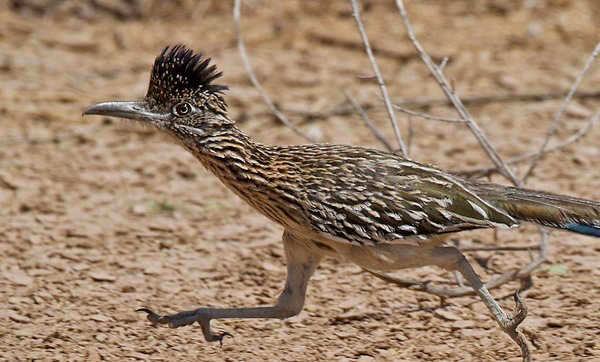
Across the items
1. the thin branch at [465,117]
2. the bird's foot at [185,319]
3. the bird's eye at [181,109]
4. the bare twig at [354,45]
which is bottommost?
the bird's foot at [185,319]

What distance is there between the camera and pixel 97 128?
8.97 m

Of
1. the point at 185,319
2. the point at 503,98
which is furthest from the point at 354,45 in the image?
the point at 185,319

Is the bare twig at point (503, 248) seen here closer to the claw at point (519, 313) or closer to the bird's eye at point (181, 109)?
the claw at point (519, 313)

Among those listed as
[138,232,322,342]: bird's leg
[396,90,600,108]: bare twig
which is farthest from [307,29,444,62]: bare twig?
[138,232,322,342]: bird's leg

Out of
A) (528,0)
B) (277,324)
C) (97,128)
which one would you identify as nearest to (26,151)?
(97,128)

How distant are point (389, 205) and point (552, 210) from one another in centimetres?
85

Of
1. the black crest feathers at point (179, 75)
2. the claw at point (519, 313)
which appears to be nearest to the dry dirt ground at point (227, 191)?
the claw at point (519, 313)

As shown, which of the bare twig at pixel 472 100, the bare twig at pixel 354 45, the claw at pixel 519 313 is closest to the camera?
the claw at pixel 519 313

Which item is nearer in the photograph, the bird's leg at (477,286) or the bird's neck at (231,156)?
the bird's leg at (477,286)

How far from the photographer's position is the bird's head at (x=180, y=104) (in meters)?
5.16

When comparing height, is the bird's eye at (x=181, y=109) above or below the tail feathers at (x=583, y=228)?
below

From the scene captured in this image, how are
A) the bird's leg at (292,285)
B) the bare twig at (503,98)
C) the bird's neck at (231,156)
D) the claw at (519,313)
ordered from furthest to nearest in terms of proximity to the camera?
the bare twig at (503,98) → the bird's leg at (292,285) → the bird's neck at (231,156) → the claw at (519,313)

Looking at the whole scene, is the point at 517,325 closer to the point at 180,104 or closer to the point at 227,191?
the point at 180,104

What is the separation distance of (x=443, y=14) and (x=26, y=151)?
5.36m
